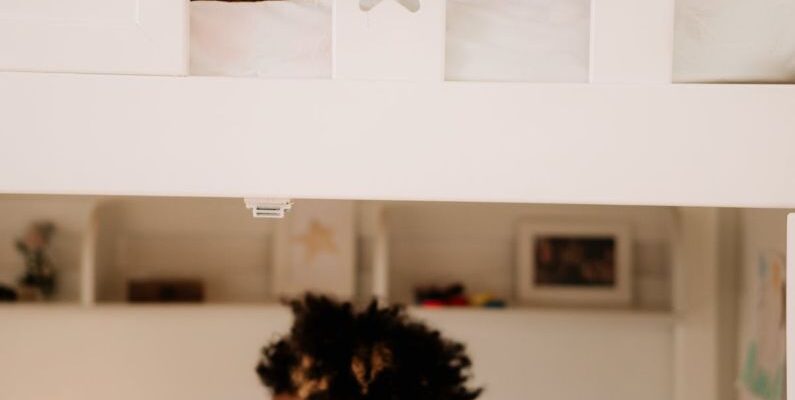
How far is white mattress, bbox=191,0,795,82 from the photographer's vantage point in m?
1.01

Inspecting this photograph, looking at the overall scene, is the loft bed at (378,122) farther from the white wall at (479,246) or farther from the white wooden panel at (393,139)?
the white wall at (479,246)

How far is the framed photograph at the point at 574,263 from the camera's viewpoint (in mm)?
1979

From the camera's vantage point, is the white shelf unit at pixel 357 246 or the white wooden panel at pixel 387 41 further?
the white shelf unit at pixel 357 246

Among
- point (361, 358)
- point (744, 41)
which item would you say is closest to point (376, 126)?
point (744, 41)

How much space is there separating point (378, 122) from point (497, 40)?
0.56 ft

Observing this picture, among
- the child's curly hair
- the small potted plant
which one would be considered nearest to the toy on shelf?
the child's curly hair

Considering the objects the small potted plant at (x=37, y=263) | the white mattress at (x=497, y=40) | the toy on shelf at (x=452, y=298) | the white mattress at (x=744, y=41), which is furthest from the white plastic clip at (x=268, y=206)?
the small potted plant at (x=37, y=263)

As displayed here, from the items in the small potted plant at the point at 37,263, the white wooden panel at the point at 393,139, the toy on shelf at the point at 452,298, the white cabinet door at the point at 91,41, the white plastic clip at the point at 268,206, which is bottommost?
the toy on shelf at the point at 452,298

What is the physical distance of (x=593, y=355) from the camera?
2.01m

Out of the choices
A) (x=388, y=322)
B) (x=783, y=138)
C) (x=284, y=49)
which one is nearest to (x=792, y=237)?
(x=783, y=138)

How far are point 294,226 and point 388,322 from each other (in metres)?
0.48

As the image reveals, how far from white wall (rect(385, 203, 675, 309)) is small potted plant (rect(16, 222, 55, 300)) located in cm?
80

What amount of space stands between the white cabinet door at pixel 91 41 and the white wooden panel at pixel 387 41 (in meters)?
0.18

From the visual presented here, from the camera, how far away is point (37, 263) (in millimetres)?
1990
